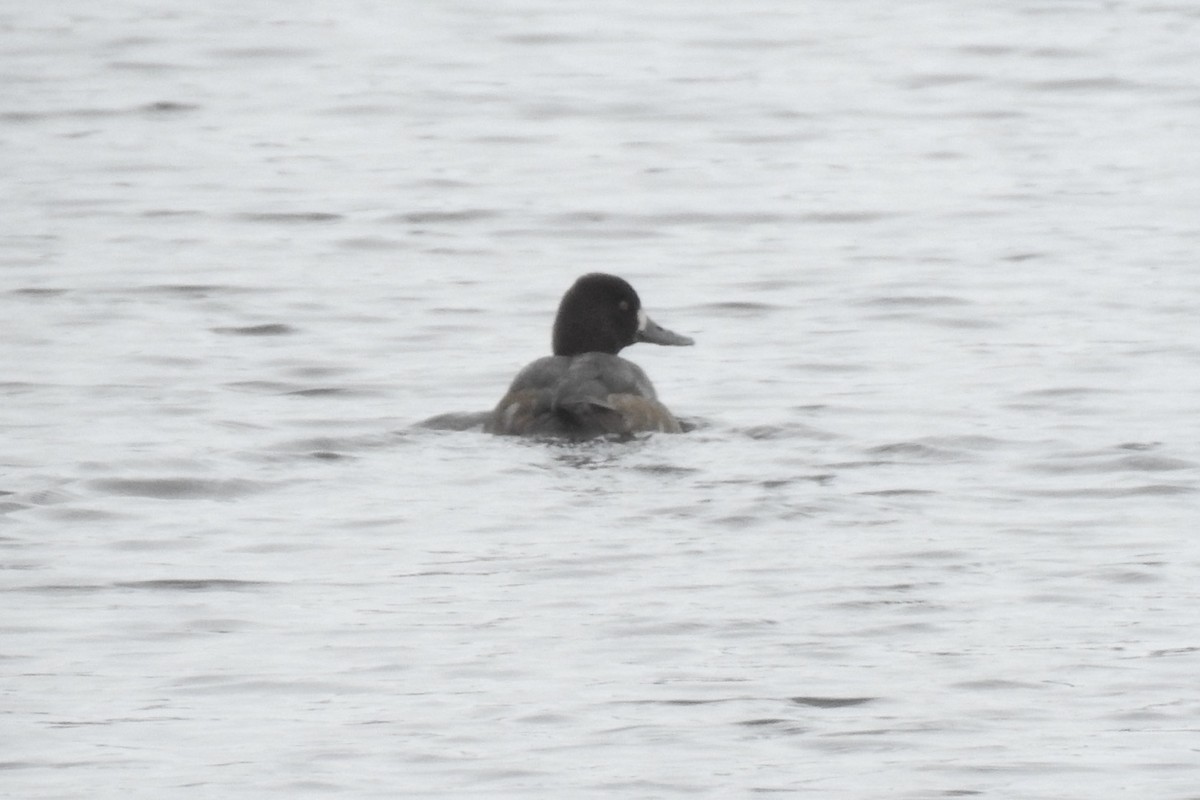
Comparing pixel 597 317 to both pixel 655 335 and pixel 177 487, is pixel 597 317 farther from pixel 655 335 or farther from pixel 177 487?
pixel 177 487

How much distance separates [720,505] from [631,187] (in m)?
9.10

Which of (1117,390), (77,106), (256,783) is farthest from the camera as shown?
(77,106)

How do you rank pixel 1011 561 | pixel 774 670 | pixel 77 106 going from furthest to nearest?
pixel 77 106 < pixel 1011 561 < pixel 774 670

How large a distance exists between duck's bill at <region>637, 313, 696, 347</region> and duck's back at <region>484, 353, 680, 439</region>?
0.98 m

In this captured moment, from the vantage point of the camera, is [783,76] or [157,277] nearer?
[157,277]

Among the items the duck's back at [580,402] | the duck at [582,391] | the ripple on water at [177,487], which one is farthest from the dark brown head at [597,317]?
the ripple on water at [177,487]

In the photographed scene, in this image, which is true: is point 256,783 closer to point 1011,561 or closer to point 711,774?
point 711,774

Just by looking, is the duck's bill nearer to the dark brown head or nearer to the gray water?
the dark brown head

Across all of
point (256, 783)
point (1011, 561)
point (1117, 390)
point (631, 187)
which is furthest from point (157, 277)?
point (256, 783)

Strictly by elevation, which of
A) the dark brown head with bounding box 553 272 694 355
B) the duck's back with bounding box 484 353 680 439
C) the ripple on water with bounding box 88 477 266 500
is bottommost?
the ripple on water with bounding box 88 477 266 500

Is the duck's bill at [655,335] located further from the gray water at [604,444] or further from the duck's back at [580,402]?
the duck's back at [580,402]

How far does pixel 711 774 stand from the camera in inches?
287

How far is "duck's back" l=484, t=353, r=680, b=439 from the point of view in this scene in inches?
448

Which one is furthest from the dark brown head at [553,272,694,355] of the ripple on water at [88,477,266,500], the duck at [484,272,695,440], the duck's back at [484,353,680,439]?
the ripple on water at [88,477,266,500]
